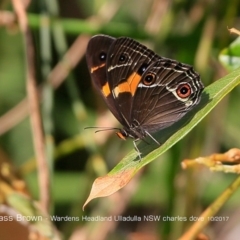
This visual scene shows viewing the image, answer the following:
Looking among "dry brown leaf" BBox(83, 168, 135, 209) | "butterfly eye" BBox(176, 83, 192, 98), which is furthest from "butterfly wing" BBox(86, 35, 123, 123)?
"dry brown leaf" BBox(83, 168, 135, 209)

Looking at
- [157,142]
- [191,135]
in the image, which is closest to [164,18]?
[191,135]

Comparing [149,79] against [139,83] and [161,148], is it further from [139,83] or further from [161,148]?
[161,148]

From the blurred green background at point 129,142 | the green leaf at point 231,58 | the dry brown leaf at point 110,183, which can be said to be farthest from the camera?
the blurred green background at point 129,142

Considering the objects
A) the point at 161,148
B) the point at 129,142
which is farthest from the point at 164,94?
the point at 129,142

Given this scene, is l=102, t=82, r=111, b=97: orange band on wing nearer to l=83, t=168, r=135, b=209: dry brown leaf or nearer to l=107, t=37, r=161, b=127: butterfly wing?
l=107, t=37, r=161, b=127: butterfly wing

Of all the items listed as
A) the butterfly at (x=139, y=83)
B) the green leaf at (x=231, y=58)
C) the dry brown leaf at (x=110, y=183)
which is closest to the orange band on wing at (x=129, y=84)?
the butterfly at (x=139, y=83)

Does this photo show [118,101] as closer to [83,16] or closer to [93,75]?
[93,75]

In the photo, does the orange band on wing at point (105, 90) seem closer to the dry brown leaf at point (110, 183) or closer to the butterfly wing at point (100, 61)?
the butterfly wing at point (100, 61)
